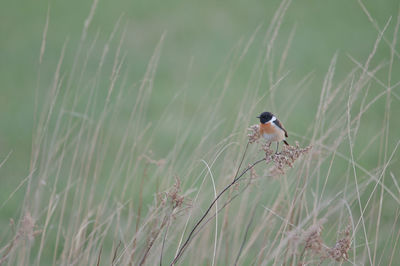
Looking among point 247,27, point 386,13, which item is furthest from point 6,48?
point 386,13

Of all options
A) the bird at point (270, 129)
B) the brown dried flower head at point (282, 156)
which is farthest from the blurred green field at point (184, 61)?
the brown dried flower head at point (282, 156)

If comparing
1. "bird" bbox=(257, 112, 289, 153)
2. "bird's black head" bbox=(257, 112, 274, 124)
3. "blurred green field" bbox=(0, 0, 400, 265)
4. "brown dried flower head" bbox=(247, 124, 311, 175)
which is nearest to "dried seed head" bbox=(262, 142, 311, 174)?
"brown dried flower head" bbox=(247, 124, 311, 175)

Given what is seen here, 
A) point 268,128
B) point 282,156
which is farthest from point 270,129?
point 282,156

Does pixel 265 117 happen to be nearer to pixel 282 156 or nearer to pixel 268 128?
pixel 268 128

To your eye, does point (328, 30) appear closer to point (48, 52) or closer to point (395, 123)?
point (395, 123)

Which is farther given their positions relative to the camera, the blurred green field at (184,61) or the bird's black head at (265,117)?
the blurred green field at (184,61)

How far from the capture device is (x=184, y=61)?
23.6 ft

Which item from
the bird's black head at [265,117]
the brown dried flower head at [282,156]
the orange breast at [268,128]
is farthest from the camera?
the bird's black head at [265,117]

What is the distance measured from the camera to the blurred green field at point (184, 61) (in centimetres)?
513

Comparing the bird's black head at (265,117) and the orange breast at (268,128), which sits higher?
the bird's black head at (265,117)

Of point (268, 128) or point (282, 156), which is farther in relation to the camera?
point (268, 128)

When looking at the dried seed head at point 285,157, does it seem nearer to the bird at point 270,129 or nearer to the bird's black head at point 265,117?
the bird at point 270,129

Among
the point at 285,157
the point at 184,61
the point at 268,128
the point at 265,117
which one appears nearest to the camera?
the point at 285,157

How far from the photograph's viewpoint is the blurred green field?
16.8 ft
